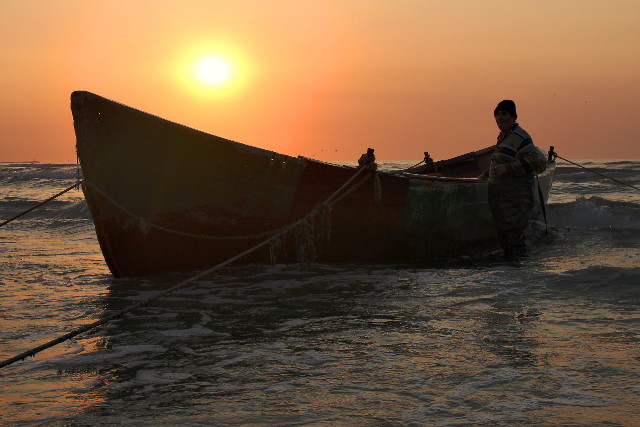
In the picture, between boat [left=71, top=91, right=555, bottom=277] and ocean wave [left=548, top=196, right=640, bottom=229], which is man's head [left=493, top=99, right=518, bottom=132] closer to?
boat [left=71, top=91, right=555, bottom=277]

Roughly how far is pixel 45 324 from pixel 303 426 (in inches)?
128

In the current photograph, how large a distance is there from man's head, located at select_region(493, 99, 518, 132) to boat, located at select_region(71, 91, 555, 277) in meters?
1.18

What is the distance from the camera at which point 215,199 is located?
7.73 meters

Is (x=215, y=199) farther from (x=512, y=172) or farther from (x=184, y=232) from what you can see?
(x=512, y=172)

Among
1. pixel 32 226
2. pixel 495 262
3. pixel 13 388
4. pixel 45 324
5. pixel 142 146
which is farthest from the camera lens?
pixel 32 226

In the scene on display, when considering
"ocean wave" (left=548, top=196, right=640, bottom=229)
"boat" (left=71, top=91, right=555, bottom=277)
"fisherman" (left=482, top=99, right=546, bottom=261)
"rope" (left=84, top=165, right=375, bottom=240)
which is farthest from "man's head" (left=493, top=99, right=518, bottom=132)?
"ocean wave" (left=548, top=196, right=640, bottom=229)

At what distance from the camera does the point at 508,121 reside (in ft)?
27.3

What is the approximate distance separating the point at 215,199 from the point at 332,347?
334cm

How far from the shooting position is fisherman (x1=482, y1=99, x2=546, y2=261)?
820 cm

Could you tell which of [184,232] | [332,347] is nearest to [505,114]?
[184,232]

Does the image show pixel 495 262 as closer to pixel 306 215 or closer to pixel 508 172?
pixel 508 172

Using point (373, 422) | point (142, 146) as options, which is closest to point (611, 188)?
point (142, 146)

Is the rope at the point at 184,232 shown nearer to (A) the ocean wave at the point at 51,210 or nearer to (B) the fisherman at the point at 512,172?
(B) the fisherman at the point at 512,172

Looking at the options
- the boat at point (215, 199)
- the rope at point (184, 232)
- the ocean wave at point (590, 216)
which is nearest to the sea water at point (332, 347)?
the boat at point (215, 199)
